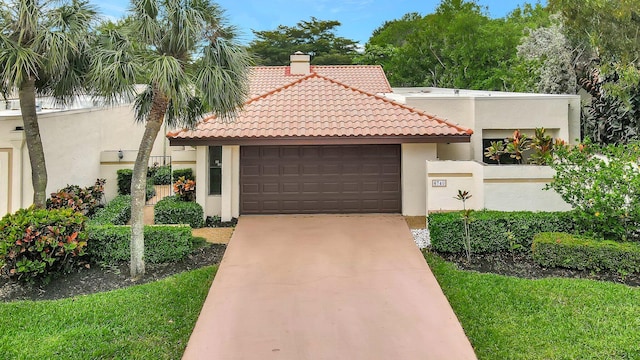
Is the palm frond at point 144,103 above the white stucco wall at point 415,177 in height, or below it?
above

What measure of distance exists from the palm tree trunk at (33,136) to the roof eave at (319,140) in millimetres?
3269

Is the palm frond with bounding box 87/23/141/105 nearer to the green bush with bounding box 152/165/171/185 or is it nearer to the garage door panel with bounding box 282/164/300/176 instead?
the garage door panel with bounding box 282/164/300/176

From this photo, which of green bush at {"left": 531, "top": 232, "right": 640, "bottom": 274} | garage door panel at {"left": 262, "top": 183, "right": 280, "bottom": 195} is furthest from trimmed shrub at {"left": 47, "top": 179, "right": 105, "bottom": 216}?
green bush at {"left": 531, "top": 232, "right": 640, "bottom": 274}

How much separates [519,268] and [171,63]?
8.40 metres

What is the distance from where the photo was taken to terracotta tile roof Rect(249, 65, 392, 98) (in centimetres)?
1908

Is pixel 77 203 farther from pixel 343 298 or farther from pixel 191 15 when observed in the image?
pixel 343 298

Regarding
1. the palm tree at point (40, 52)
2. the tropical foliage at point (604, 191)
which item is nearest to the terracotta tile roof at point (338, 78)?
the palm tree at point (40, 52)

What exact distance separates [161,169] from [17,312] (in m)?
12.5

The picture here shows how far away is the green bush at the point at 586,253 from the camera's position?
8398 mm

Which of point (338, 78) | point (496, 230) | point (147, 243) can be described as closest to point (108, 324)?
point (147, 243)

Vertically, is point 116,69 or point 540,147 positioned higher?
point 116,69

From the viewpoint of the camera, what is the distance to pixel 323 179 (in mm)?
12953

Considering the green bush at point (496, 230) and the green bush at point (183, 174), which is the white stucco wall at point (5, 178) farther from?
the green bush at point (496, 230)

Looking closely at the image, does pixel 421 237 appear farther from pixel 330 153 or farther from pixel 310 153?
pixel 310 153
